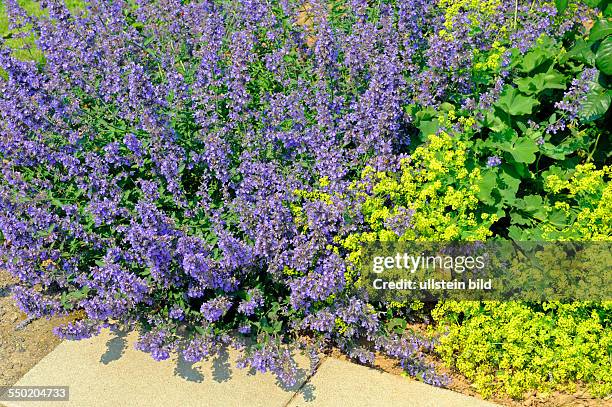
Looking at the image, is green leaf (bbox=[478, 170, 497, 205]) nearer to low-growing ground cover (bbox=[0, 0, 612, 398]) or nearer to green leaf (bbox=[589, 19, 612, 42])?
low-growing ground cover (bbox=[0, 0, 612, 398])

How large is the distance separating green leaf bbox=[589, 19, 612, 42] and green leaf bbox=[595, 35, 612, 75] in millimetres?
55

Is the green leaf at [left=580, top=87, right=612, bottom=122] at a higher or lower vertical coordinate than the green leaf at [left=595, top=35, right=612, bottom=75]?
lower

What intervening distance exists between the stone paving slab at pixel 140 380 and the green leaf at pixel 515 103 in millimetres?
2107

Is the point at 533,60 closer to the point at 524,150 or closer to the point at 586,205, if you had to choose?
the point at 524,150

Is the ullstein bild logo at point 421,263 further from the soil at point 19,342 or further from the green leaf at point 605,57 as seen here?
the soil at point 19,342

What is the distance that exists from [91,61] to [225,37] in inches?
40.7

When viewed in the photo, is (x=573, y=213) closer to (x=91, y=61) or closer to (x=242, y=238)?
(x=242, y=238)

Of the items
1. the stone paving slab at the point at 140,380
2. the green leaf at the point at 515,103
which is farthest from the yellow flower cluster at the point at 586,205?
the stone paving slab at the point at 140,380

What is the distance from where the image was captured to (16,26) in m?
5.23

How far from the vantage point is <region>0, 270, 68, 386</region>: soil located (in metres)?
4.22

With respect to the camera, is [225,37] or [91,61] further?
[225,37]

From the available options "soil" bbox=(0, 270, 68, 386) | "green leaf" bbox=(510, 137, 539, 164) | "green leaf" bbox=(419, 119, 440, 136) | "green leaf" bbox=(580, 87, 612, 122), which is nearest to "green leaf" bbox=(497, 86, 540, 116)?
"green leaf" bbox=(510, 137, 539, 164)

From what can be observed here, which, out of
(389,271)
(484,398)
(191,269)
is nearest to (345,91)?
(389,271)

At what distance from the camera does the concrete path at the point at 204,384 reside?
12.5 feet
